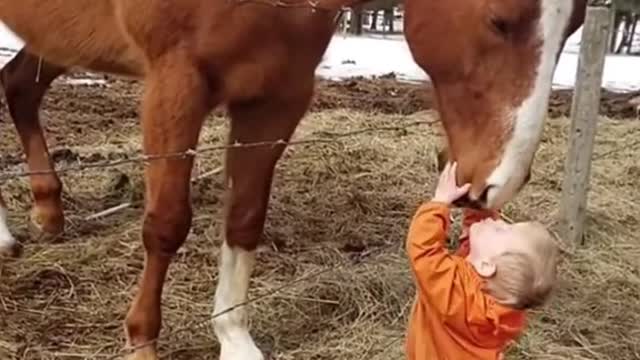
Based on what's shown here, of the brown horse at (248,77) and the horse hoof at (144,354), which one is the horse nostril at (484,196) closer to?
the brown horse at (248,77)

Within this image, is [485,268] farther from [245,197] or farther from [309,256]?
[309,256]

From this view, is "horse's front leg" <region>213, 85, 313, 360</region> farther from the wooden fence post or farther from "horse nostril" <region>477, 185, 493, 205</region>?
the wooden fence post

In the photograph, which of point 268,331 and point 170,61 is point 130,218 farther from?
point 170,61

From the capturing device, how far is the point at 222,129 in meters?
6.34

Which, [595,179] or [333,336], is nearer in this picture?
[333,336]

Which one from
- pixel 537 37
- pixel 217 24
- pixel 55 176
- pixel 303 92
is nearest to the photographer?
pixel 537 37

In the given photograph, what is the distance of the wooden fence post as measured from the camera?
14.6 ft

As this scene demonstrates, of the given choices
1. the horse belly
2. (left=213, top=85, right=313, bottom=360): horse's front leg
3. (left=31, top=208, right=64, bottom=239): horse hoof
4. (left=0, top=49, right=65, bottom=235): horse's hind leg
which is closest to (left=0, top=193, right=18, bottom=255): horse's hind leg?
(left=31, top=208, right=64, bottom=239): horse hoof

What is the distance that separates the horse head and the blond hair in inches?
13.5

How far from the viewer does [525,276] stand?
2.28 metres

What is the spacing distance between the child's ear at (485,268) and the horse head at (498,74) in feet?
1.13

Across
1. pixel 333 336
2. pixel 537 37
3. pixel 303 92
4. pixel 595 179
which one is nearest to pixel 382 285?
A: pixel 333 336

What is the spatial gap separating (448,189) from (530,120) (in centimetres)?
27

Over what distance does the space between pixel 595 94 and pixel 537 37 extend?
197 centimetres
